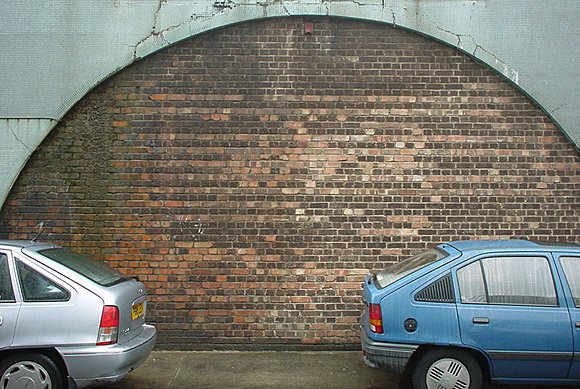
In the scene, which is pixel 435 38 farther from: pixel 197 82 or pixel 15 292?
pixel 15 292

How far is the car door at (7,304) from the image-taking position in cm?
459

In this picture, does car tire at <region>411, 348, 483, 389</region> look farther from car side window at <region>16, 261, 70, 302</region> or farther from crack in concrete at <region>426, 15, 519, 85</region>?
crack in concrete at <region>426, 15, 519, 85</region>

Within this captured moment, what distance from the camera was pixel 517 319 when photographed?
4.77 meters

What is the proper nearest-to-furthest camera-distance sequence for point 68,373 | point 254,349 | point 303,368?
point 68,373
point 303,368
point 254,349

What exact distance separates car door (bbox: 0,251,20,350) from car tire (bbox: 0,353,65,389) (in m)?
0.20

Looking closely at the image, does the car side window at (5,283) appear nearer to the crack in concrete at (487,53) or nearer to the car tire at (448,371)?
the car tire at (448,371)

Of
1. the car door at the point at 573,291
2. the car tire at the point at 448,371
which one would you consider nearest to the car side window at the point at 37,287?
the car tire at the point at 448,371

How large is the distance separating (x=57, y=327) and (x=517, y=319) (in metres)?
4.11

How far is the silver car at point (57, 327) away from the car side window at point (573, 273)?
4.08 m

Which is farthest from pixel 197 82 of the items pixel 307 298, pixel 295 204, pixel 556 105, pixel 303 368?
pixel 556 105

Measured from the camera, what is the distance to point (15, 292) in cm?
475

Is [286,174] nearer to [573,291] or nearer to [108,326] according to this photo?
[108,326]

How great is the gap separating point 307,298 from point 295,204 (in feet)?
4.22

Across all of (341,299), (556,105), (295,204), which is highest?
(556,105)
